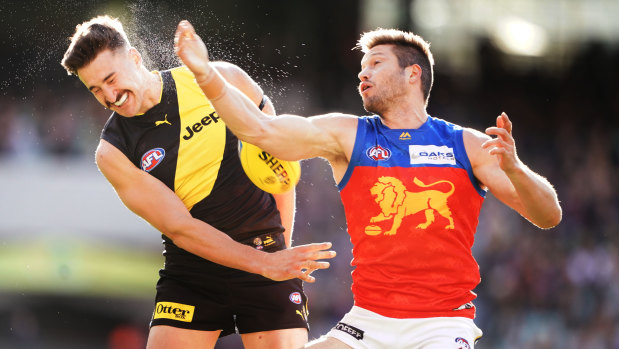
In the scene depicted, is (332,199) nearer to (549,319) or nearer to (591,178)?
(549,319)

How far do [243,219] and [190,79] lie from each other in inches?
39.7

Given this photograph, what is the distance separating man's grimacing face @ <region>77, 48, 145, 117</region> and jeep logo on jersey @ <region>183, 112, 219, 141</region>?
1.21 ft

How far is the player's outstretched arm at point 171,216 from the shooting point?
4.97 meters

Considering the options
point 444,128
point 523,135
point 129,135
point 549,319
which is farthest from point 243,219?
point 523,135

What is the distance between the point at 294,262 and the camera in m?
4.70

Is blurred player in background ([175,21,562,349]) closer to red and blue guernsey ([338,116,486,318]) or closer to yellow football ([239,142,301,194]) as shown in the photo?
red and blue guernsey ([338,116,486,318])

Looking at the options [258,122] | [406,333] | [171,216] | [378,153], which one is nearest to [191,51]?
[258,122]

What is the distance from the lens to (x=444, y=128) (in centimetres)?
484

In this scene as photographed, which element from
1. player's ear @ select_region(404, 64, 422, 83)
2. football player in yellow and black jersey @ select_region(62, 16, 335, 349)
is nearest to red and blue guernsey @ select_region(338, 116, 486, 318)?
player's ear @ select_region(404, 64, 422, 83)

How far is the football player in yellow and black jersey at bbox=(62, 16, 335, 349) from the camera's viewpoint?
5070 millimetres

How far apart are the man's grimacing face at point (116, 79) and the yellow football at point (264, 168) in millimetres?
756

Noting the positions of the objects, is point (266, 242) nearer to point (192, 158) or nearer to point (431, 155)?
point (192, 158)

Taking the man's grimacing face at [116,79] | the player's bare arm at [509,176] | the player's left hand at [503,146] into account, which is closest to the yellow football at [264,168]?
the man's grimacing face at [116,79]

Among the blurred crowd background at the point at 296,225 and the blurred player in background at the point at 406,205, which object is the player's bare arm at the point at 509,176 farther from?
the blurred crowd background at the point at 296,225
